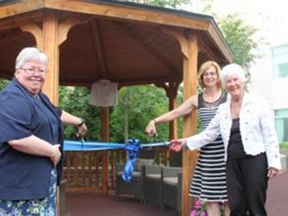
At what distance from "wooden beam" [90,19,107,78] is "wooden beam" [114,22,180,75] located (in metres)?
0.38

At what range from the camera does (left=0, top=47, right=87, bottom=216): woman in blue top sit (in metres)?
2.24

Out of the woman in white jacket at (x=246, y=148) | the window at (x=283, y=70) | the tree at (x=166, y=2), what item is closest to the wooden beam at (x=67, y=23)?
the woman in white jacket at (x=246, y=148)

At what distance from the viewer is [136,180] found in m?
7.00

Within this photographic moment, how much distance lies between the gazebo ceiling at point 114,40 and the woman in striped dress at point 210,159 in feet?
3.06

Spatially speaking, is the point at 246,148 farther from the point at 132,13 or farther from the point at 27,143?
the point at 132,13

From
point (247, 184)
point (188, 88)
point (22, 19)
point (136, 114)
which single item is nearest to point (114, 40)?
point (188, 88)

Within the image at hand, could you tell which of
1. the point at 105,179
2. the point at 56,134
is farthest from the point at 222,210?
the point at 105,179

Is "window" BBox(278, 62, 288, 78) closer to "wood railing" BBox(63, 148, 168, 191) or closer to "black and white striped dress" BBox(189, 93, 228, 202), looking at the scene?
"wood railing" BBox(63, 148, 168, 191)

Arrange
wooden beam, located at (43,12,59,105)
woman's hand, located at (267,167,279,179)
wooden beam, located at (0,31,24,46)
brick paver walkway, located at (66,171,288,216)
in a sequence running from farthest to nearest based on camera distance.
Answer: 1. wooden beam, located at (0,31,24,46)
2. brick paver walkway, located at (66,171,288,216)
3. wooden beam, located at (43,12,59,105)
4. woman's hand, located at (267,167,279,179)

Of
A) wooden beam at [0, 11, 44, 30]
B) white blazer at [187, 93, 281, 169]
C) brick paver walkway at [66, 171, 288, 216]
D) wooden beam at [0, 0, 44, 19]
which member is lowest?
brick paver walkway at [66, 171, 288, 216]

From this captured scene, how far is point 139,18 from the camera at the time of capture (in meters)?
4.34

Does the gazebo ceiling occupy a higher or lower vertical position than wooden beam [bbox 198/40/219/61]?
higher

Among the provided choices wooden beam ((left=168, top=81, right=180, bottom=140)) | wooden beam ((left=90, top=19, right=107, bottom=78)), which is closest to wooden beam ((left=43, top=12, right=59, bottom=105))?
wooden beam ((left=90, top=19, right=107, bottom=78))

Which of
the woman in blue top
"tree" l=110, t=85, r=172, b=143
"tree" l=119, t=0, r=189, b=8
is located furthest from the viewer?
"tree" l=119, t=0, r=189, b=8
